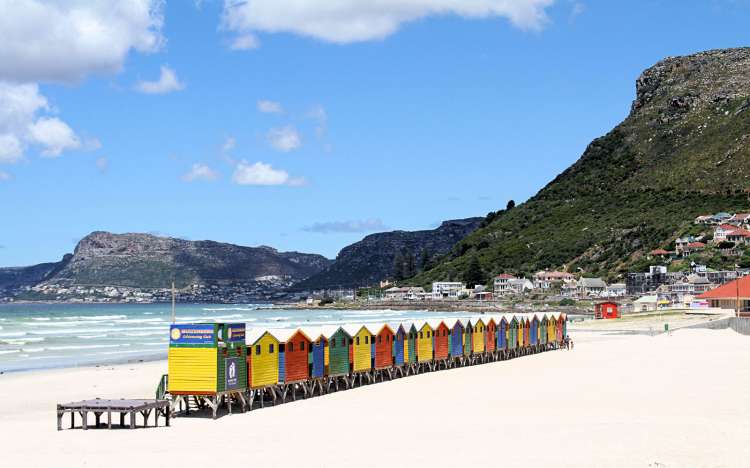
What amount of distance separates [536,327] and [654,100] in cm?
15457

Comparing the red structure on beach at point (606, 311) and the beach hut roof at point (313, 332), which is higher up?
the beach hut roof at point (313, 332)

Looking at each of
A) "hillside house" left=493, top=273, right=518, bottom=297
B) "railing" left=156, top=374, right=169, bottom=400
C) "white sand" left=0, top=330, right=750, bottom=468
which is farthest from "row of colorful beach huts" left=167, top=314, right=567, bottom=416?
"hillside house" left=493, top=273, right=518, bottom=297

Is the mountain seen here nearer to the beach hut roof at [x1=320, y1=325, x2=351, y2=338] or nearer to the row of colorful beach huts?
the row of colorful beach huts

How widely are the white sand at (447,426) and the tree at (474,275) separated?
475 feet

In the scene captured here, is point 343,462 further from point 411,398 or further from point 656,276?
point 656,276

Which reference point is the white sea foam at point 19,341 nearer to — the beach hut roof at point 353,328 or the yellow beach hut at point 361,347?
the yellow beach hut at point 361,347

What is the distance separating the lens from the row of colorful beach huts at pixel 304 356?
26.5 meters

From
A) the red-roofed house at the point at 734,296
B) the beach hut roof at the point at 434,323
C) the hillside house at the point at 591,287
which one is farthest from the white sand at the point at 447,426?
the hillside house at the point at 591,287

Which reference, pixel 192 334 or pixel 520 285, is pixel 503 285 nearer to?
pixel 520 285

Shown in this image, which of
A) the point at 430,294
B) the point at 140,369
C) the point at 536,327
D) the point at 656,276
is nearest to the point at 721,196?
the point at 656,276

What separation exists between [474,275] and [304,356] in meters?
157

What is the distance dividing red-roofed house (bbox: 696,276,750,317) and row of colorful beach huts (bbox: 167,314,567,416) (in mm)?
40265

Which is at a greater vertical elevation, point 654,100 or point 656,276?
point 654,100

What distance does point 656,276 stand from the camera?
141 m
